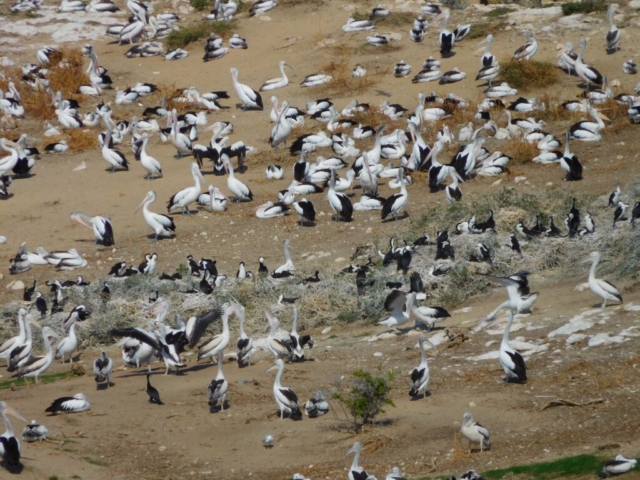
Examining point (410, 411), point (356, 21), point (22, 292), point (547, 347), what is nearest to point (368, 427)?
point (410, 411)

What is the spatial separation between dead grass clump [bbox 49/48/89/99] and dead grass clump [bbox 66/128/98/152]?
104 inches

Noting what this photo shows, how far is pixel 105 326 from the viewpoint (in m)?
15.9

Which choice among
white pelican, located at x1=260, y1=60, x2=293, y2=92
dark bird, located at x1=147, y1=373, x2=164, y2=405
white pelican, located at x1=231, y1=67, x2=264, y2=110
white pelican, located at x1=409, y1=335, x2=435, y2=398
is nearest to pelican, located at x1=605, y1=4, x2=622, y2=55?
white pelican, located at x1=260, y1=60, x2=293, y2=92

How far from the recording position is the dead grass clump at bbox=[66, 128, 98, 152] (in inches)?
958

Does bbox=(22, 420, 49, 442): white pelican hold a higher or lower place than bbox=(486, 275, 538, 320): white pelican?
higher

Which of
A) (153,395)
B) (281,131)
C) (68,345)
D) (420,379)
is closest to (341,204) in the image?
(281,131)

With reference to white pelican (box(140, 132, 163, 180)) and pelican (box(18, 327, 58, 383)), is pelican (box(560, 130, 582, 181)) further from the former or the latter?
pelican (box(18, 327, 58, 383))

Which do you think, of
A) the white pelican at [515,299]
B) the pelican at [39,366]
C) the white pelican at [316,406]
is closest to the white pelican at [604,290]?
the white pelican at [515,299]

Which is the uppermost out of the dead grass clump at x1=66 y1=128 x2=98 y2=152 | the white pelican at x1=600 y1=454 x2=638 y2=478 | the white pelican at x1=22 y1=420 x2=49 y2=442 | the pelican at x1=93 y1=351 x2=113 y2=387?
the white pelican at x1=600 y1=454 x2=638 y2=478

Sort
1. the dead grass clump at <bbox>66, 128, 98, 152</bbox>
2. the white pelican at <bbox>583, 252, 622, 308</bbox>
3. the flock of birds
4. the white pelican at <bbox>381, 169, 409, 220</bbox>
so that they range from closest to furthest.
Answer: the white pelican at <bbox>583, 252, 622, 308</bbox>, the flock of birds, the white pelican at <bbox>381, 169, 409, 220</bbox>, the dead grass clump at <bbox>66, 128, 98, 152</bbox>

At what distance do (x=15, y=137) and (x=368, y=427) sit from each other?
52.4 ft

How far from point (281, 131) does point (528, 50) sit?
6349mm

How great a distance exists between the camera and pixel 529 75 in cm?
2489

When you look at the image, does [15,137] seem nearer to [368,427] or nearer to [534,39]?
[534,39]
